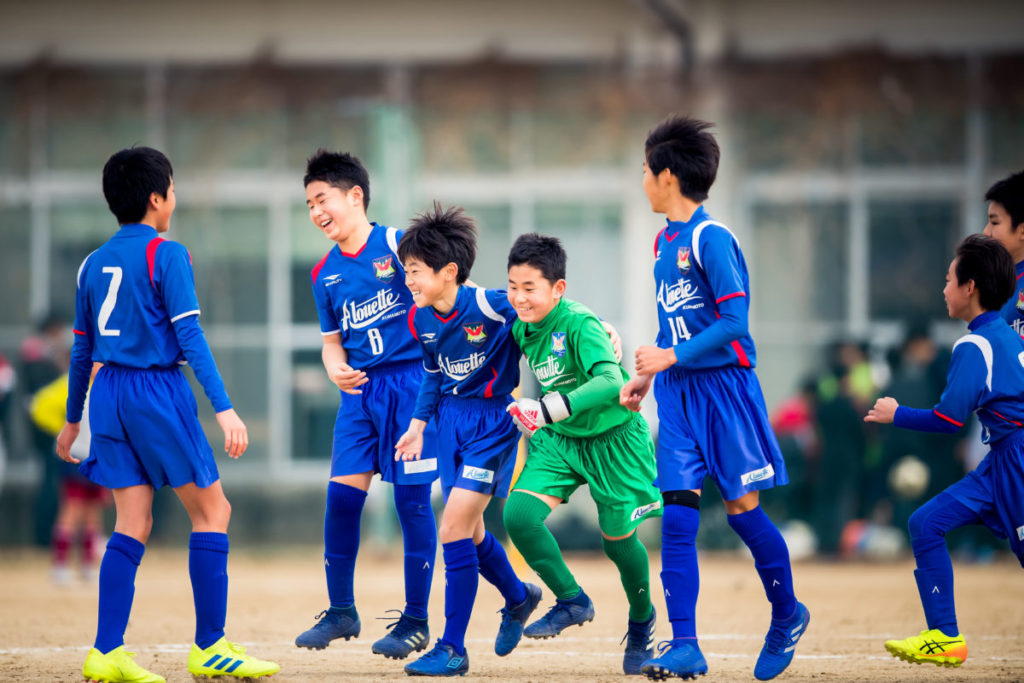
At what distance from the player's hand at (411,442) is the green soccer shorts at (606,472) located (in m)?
0.44

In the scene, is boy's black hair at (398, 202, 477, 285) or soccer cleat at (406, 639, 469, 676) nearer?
soccer cleat at (406, 639, 469, 676)

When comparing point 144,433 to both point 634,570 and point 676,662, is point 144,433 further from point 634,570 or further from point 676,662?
point 676,662

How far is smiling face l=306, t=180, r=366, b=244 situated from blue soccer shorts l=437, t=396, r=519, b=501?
0.90 m

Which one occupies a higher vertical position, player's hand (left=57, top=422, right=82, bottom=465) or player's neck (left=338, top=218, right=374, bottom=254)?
player's neck (left=338, top=218, right=374, bottom=254)

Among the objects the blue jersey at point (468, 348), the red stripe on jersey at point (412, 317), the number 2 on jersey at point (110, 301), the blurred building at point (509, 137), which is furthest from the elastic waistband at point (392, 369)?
the blurred building at point (509, 137)

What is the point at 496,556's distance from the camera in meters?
5.39

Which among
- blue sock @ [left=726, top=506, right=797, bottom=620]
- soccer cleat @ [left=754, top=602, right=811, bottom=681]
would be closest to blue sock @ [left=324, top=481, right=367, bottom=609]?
blue sock @ [left=726, top=506, right=797, bottom=620]

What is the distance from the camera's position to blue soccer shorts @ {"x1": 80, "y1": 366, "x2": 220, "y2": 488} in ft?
15.4

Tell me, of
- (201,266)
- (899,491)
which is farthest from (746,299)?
(201,266)

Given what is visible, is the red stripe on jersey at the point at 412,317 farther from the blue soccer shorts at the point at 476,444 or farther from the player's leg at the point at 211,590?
the player's leg at the point at 211,590

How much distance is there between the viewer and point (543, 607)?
7.55 metres

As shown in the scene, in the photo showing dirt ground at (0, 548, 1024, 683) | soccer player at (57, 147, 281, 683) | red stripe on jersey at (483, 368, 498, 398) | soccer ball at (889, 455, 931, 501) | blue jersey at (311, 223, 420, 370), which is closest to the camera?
soccer player at (57, 147, 281, 683)

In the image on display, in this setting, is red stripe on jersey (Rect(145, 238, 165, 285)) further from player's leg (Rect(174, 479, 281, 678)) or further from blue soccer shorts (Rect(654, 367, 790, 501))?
blue soccer shorts (Rect(654, 367, 790, 501))

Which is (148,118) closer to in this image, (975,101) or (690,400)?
(975,101)
